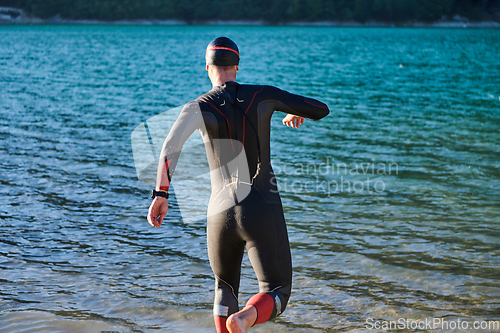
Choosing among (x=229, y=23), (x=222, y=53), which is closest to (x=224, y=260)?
(x=222, y=53)

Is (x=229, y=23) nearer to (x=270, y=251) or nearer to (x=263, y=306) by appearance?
(x=270, y=251)

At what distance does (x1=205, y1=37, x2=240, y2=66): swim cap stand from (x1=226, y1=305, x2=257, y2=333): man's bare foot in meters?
1.96

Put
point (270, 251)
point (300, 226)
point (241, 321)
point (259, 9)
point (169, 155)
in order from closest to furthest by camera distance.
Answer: point (241, 321)
point (169, 155)
point (270, 251)
point (300, 226)
point (259, 9)

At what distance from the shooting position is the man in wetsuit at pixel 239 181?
4082 millimetres

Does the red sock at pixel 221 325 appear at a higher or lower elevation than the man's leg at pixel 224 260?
lower

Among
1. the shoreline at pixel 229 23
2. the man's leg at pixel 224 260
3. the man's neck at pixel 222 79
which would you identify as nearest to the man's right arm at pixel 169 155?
the man's neck at pixel 222 79

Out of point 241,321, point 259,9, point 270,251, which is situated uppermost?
point 259,9

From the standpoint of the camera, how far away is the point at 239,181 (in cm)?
418

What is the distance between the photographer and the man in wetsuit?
→ 13.4ft

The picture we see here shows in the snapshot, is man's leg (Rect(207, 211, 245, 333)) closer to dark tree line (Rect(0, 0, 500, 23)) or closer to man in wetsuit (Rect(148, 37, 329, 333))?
man in wetsuit (Rect(148, 37, 329, 333))

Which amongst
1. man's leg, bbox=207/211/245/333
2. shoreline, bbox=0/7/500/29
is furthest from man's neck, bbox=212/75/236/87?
shoreline, bbox=0/7/500/29

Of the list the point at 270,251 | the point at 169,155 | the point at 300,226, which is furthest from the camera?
the point at 300,226

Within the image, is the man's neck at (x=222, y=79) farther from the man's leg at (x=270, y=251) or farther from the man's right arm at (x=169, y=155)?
the man's leg at (x=270, y=251)

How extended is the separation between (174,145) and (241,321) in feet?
4.46
